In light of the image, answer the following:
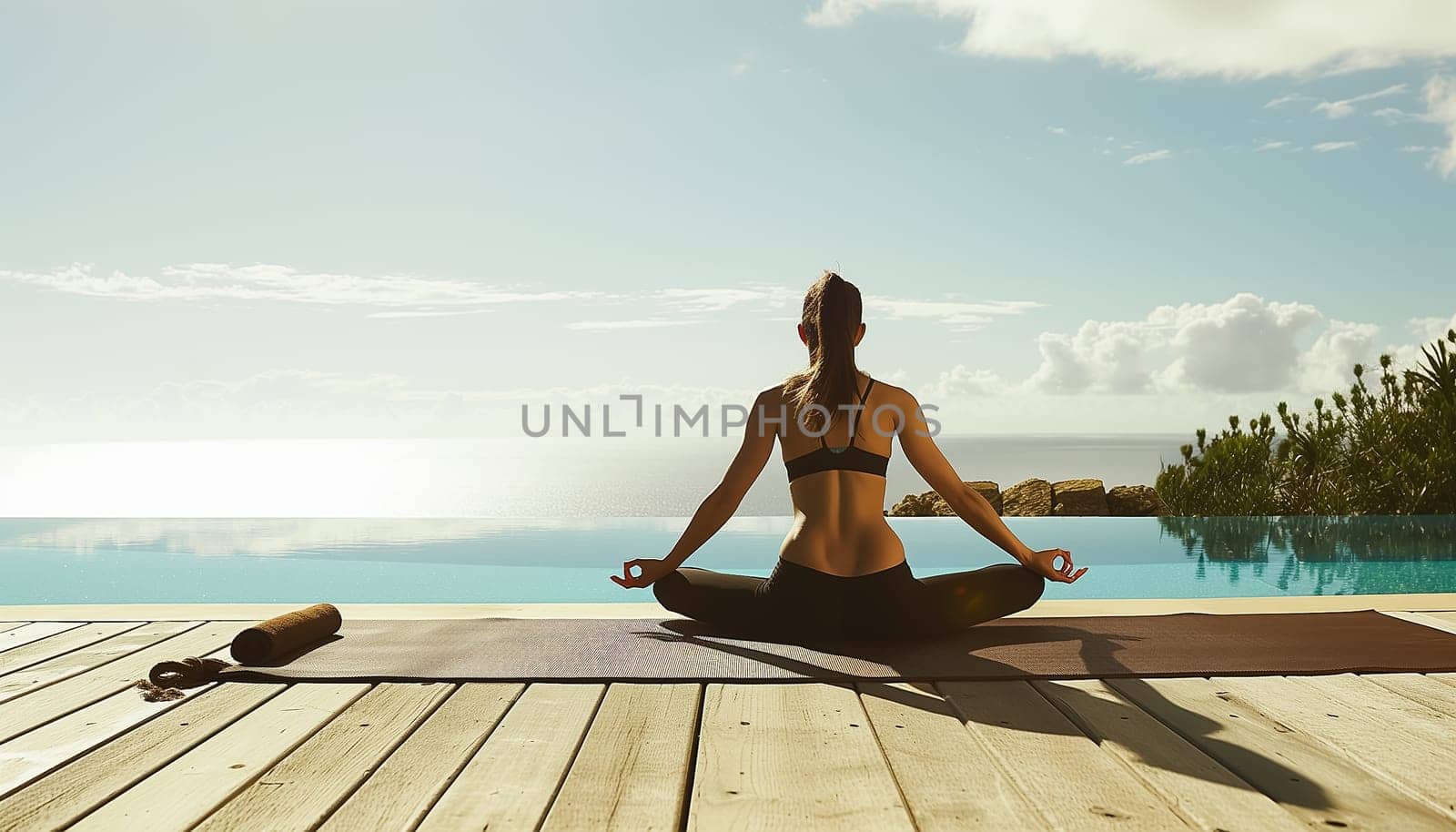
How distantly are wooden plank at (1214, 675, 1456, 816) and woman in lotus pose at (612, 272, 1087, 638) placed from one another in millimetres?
583

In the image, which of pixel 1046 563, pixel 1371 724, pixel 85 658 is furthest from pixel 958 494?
pixel 85 658

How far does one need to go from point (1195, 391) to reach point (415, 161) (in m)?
15.6

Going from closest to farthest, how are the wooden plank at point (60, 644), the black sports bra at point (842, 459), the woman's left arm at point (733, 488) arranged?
the wooden plank at point (60, 644) < the black sports bra at point (842, 459) < the woman's left arm at point (733, 488)

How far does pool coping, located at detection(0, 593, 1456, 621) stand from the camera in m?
3.06

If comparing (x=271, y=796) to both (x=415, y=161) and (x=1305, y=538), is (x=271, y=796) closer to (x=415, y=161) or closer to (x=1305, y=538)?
(x=1305, y=538)

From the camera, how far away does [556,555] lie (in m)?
6.90

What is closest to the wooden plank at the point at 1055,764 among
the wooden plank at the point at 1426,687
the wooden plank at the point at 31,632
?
the wooden plank at the point at 1426,687

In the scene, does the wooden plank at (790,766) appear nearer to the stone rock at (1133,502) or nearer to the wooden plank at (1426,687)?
the wooden plank at (1426,687)

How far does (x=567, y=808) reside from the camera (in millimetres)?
1361

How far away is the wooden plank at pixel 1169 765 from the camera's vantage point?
1310 millimetres

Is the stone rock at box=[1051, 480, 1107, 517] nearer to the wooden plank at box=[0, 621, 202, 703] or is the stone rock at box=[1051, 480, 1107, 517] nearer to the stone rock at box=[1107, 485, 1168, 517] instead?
the stone rock at box=[1107, 485, 1168, 517]

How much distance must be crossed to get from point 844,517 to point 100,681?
69.8 inches

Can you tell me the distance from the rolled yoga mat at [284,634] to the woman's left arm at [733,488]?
0.79 m

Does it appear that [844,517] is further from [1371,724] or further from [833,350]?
[1371,724]
